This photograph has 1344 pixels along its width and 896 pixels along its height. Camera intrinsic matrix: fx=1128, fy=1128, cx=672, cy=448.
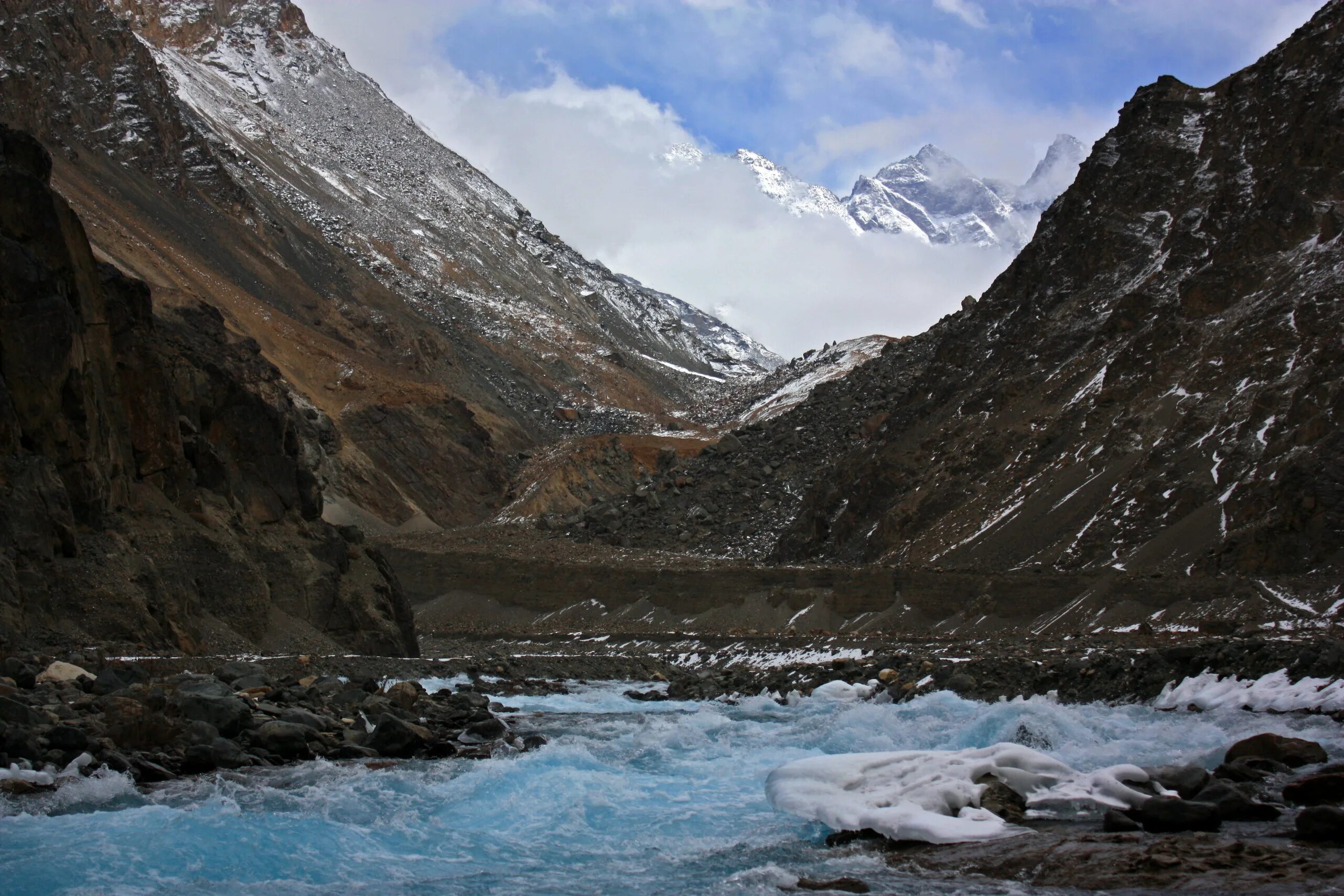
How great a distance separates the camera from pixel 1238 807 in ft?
30.0

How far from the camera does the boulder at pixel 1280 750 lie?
11461mm

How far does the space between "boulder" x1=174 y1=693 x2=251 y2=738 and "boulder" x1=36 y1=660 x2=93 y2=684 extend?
2.03 meters

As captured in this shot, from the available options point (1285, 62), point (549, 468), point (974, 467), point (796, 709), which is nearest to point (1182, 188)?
point (1285, 62)

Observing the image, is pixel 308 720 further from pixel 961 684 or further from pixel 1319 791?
pixel 1319 791

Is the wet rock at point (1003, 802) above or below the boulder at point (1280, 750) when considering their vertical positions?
below

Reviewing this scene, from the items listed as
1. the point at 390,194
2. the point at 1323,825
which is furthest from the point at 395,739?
the point at 390,194

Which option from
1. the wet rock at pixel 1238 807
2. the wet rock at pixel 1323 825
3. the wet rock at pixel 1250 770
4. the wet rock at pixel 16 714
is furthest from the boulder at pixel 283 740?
the wet rock at pixel 1323 825

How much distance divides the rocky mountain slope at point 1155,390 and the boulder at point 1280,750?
41.8 feet

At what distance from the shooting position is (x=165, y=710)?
13234mm

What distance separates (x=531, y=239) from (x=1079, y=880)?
165614 millimetres

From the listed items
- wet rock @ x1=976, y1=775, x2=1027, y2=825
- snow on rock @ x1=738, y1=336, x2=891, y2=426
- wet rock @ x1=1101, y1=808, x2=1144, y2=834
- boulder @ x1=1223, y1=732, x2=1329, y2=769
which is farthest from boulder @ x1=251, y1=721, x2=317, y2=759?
snow on rock @ x1=738, y1=336, x2=891, y2=426

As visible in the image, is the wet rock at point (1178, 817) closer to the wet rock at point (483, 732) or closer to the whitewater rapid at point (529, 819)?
the whitewater rapid at point (529, 819)

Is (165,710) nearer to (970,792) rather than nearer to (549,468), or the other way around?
(970,792)

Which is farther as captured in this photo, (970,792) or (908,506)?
(908,506)
